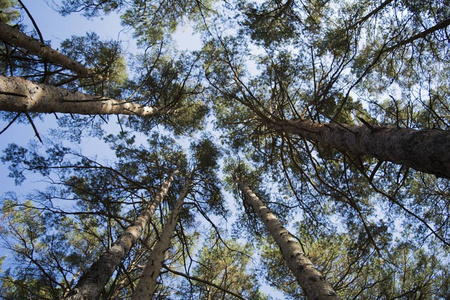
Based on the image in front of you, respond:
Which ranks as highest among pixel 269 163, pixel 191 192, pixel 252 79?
pixel 252 79

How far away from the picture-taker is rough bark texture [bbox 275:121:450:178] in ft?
6.39

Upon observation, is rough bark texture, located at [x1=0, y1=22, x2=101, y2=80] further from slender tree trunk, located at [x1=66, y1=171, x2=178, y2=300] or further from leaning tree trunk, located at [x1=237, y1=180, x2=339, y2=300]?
leaning tree trunk, located at [x1=237, y1=180, x2=339, y2=300]

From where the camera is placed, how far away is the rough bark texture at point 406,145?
76.6 inches

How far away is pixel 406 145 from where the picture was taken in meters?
2.32

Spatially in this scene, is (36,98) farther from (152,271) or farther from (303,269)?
(303,269)

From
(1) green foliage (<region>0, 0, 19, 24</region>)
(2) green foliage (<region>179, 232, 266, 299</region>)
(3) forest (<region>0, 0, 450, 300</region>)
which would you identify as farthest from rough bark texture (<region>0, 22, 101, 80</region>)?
(2) green foliage (<region>179, 232, 266, 299</region>)

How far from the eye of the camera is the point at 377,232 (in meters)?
6.21

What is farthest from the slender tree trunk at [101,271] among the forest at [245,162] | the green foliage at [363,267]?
the green foliage at [363,267]

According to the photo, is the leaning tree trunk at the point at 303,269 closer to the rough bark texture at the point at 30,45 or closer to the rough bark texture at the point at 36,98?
the rough bark texture at the point at 36,98

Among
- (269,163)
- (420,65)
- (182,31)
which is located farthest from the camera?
(182,31)

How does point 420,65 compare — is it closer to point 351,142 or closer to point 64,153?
point 351,142

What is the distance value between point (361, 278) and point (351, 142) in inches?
194

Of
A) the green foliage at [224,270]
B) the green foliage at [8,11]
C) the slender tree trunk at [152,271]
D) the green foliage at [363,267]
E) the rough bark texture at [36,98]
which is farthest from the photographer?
the green foliage at [8,11]

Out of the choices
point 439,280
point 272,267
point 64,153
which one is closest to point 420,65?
point 439,280
